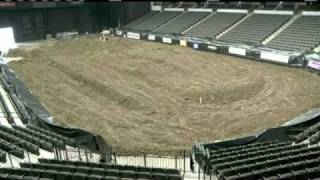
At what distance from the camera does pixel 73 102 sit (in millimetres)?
24375

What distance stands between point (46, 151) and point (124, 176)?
224 inches

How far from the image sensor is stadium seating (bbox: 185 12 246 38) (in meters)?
46.2

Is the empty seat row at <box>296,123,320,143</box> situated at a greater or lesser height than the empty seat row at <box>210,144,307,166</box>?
lesser

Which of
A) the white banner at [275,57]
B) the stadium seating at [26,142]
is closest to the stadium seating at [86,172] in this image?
the stadium seating at [26,142]

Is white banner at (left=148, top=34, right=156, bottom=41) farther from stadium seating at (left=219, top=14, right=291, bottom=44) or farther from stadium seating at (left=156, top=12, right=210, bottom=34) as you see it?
stadium seating at (left=219, top=14, right=291, bottom=44)

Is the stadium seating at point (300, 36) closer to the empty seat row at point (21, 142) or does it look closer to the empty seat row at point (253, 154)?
the empty seat row at point (253, 154)

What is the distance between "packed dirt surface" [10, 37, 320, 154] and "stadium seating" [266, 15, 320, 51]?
4852mm

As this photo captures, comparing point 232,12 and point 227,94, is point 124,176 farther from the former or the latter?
point 232,12

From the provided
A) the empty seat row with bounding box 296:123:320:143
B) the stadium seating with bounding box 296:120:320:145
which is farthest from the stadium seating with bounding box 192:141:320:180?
the empty seat row with bounding box 296:123:320:143

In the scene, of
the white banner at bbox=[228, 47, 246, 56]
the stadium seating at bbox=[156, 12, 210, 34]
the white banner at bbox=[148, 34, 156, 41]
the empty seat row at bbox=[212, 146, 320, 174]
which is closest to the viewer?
the empty seat row at bbox=[212, 146, 320, 174]

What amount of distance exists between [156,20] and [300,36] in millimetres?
27132

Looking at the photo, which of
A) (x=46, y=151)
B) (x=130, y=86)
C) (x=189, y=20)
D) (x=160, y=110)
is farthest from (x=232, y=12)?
(x=46, y=151)

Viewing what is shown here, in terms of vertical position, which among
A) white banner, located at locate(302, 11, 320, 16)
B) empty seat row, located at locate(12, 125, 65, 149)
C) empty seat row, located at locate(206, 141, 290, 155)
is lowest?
empty seat row, located at locate(206, 141, 290, 155)

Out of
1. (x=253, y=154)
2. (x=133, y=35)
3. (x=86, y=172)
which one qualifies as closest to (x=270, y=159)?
(x=253, y=154)
